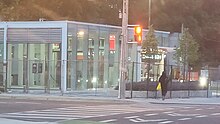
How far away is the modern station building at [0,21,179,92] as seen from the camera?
40969mm

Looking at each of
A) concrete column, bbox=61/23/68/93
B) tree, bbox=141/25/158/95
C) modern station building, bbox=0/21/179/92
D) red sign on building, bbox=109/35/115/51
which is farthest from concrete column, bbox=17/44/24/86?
tree, bbox=141/25/158/95

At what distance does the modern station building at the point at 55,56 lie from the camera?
40969 mm

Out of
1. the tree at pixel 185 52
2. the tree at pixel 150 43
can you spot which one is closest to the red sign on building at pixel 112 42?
the tree at pixel 150 43

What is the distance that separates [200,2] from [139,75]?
36863 millimetres

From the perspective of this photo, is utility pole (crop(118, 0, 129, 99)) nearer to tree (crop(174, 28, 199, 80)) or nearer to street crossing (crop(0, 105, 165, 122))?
street crossing (crop(0, 105, 165, 122))

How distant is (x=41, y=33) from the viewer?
42312mm

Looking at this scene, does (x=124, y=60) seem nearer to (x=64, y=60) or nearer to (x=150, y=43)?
(x=64, y=60)

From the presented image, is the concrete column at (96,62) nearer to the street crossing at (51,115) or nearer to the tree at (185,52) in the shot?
the tree at (185,52)

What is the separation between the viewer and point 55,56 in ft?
138

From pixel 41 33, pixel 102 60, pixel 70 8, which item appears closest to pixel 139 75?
pixel 102 60

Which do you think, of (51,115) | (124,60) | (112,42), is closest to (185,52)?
(112,42)

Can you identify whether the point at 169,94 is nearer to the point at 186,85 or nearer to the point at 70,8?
the point at 186,85

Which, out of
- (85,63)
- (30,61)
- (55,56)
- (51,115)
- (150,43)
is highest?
(150,43)

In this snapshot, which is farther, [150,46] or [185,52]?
[185,52]
